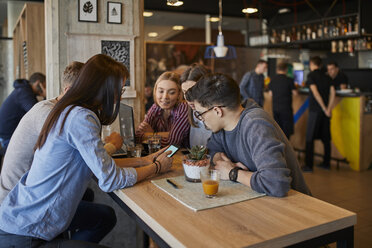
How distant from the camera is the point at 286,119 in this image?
5785mm

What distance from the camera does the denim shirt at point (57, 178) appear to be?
158cm

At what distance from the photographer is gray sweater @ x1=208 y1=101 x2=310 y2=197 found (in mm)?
1545

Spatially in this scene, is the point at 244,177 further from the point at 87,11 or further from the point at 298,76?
the point at 298,76

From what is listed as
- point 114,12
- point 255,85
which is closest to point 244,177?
point 114,12

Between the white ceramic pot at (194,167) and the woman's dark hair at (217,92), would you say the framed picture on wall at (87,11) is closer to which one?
the woman's dark hair at (217,92)

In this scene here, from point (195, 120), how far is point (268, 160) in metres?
1.05

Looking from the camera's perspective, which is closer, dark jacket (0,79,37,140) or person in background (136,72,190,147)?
person in background (136,72,190,147)

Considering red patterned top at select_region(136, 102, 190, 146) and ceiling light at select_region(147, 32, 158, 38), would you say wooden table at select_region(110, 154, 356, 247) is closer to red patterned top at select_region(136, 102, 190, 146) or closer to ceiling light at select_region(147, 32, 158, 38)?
red patterned top at select_region(136, 102, 190, 146)

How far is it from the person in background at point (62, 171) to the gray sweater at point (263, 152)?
1.93ft

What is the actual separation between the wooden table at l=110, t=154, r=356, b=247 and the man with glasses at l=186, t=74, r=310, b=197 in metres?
0.10

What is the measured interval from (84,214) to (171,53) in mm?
6841

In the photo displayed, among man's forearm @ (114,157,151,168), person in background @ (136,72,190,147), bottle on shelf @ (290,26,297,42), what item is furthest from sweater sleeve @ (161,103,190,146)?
bottle on shelf @ (290,26,297,42)

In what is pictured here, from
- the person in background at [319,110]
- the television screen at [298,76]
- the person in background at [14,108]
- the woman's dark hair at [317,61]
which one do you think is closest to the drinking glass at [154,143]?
the person in background at [14,108]

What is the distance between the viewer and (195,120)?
2.57 meters
